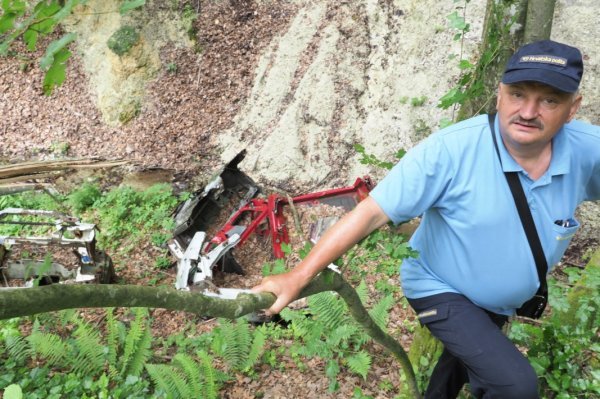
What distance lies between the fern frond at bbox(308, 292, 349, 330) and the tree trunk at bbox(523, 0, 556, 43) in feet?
9.74

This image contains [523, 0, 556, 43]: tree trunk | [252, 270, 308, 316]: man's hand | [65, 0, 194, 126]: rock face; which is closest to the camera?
[252, 270, 308, 316]: man's hand

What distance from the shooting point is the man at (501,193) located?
81.0 inches

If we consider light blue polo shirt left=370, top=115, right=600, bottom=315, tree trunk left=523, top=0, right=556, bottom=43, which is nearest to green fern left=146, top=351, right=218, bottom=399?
light blue polo shirt left=370, top=115, right=600, bottom=315

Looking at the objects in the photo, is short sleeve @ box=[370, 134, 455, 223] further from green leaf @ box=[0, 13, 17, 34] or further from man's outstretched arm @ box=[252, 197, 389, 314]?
green leaf @ box=[0, 13, 17, 34]

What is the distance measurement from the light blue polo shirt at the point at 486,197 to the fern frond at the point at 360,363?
2.02m

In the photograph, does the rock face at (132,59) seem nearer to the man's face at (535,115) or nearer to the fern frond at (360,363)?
the fern frond at (360,363)

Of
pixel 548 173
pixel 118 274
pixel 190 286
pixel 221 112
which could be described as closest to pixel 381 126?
pixel 221 112

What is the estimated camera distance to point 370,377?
427 centimetres

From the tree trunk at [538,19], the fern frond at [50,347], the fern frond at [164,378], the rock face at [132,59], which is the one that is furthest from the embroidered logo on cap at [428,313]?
the rock face at [132,59]

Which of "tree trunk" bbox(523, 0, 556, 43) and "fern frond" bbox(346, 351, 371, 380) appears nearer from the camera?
"tree trunk" bbox(523, 0, 556, 43)

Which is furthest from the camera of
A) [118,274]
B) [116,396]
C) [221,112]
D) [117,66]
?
[117,66]

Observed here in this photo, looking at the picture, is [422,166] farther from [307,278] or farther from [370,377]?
[370,377]

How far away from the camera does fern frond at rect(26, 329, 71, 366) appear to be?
4.28 meters

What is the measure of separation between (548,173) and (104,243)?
731cm
